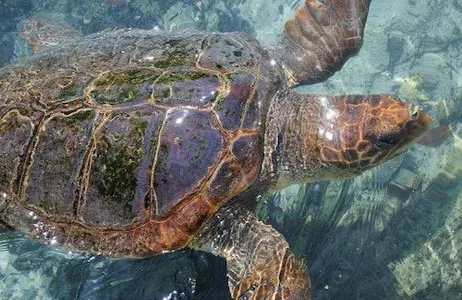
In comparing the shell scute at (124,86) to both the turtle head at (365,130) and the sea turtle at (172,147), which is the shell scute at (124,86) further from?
the turtle head at (365,130)

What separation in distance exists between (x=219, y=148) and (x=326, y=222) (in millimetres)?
1736

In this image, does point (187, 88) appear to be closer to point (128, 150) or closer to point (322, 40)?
point (128, 150)

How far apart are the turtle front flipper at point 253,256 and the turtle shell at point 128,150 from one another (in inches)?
10.7

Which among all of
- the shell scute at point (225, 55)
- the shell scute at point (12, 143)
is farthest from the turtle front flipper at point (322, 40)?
the shell scute at point (12, 143)

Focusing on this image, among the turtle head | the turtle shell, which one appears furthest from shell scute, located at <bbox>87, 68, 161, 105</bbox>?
the turtle head

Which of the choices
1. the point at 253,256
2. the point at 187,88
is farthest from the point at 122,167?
the point at 253,256

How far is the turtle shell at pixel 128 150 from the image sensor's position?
263cm

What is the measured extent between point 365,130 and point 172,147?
1373mm

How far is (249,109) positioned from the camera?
2.86 meters

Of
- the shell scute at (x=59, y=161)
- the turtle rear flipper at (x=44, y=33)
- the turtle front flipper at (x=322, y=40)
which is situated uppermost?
the turtle front flipper at (x=322, y=40)

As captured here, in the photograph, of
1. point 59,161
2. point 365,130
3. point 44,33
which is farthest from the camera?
point 44,33

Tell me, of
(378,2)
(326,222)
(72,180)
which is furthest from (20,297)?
(378,2)

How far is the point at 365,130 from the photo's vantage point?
2.90 meters

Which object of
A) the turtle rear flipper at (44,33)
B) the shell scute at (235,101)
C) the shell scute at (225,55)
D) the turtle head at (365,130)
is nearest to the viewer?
the shell scute at (235,101)
